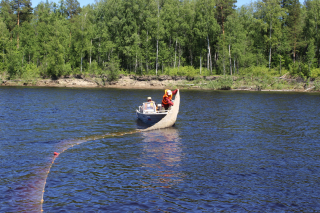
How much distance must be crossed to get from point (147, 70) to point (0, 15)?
4957 cm

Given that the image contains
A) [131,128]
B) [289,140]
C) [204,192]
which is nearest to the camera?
[204,192]

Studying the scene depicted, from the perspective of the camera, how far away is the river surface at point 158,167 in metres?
10.7

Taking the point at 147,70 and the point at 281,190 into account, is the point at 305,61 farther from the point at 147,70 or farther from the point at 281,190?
the point at 281,190

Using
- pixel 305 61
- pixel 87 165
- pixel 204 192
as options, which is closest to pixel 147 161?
pixel 87 165

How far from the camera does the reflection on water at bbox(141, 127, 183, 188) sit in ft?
42.4

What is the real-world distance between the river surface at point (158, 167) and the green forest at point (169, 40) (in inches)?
2206

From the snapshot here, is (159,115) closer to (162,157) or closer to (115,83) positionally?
(162,157)

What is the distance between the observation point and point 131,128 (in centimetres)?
2467

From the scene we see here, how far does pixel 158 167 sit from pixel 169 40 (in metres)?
76.8

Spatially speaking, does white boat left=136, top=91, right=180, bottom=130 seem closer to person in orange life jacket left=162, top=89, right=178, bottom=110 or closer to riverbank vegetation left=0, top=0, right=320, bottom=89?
person in orange life jacket left=162, top=89, right=178, bottom=110

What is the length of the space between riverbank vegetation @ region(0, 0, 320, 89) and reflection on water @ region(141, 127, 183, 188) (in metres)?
55.6

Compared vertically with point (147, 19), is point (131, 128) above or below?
below

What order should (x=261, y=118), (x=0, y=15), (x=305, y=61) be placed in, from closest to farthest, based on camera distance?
(x=261, y=118) < (x=305, y=61) < (x=0, y=15)

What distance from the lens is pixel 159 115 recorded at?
2519 centimetres
